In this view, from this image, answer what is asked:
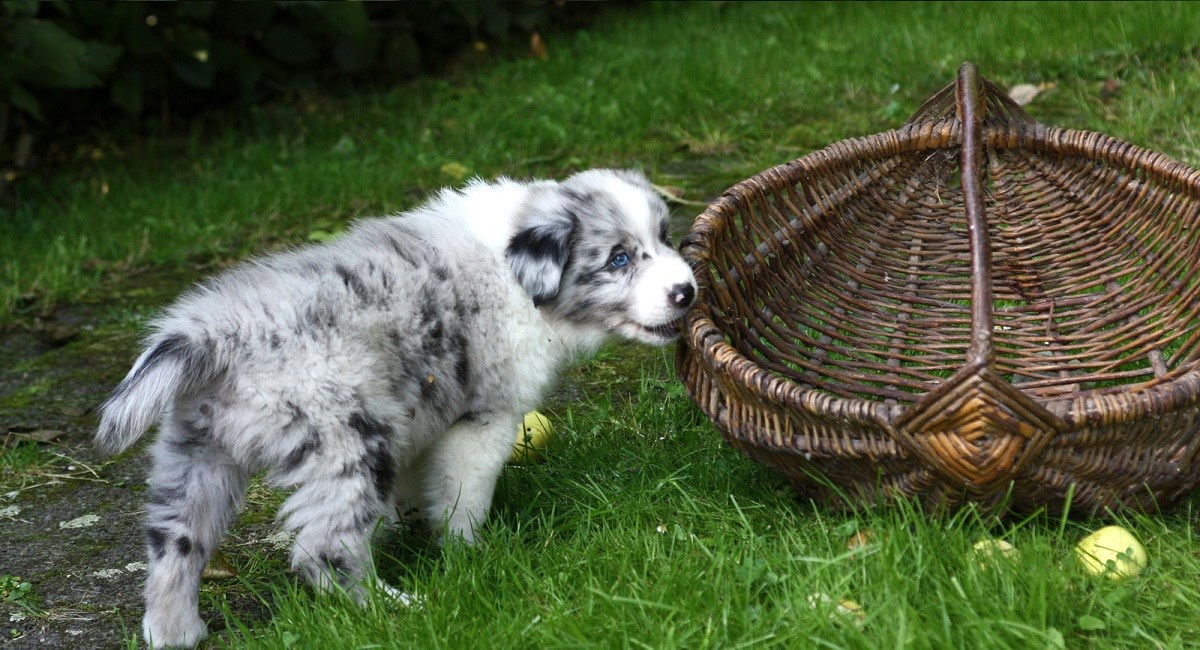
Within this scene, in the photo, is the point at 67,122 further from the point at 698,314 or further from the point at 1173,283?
the point at 1173,283

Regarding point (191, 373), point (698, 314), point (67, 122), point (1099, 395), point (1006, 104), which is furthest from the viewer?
point (67, 122)

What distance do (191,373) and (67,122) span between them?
5.94 metres

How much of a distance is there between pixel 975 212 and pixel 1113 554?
87cm

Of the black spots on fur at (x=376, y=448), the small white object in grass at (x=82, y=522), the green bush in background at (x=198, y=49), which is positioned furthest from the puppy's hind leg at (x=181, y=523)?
the green bush in background at (x=198, y=49)

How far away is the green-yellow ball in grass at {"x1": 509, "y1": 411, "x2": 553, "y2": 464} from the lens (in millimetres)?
3713

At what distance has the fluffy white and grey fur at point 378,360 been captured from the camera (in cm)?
288

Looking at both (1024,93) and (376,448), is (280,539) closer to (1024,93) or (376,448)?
(376,448)

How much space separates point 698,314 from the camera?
10.6 ft

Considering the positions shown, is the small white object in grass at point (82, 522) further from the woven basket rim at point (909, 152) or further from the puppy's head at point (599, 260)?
the woven basket rim at point (909, 152)

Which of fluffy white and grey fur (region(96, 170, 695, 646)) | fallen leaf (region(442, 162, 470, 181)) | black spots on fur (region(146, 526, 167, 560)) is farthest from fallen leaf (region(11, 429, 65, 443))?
fallen leaf (region(442, 162, 470, 181))

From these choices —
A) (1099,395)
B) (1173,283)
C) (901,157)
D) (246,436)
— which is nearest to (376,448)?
(246,436)

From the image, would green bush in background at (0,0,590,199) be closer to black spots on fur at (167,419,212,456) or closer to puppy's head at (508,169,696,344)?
puppy's head at (508,169,696,344)

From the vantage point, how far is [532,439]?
3.77 m

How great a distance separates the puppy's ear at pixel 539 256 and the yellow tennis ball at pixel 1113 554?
1.45 m
